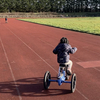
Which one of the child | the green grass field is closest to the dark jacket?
the child

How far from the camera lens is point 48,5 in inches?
4532

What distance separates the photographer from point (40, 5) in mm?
110188

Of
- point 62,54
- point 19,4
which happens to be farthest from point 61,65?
point 19,4

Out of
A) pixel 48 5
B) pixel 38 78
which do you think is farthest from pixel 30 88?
pixel 48 5

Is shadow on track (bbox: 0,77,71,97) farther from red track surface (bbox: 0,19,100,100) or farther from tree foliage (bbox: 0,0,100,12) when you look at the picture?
tree foliage (bbox: 0,0,100,12)

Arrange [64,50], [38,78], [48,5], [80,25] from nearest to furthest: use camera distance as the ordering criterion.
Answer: [64,50]
[38,78]
[80,25]
[48,5]

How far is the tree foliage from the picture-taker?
341 ft

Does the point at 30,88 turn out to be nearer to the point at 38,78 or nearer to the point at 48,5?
the point at 38,78

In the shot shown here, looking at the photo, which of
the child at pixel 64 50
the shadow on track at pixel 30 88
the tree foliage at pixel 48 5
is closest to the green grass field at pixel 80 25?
the shadow on track at pixel 30 88

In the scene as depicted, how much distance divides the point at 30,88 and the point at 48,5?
11419 cm

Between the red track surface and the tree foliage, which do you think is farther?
the tree foliage

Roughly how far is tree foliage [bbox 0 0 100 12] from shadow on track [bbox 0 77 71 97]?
101 meters

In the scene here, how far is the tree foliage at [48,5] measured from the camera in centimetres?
10385

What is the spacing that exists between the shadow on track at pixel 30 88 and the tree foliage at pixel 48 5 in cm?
10057
